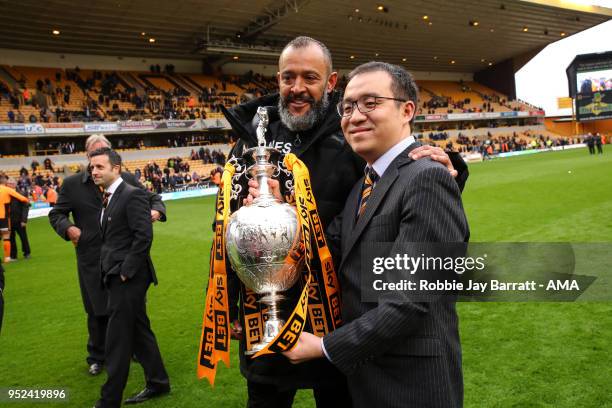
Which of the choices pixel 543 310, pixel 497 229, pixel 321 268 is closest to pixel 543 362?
pixel 543 310

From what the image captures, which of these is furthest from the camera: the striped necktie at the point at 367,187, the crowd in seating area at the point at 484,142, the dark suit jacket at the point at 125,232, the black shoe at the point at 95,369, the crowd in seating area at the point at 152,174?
the crowd in seating area at the point at 484,142

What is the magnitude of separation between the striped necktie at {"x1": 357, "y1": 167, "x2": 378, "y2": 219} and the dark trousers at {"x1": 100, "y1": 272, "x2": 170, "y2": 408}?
2.51 meters

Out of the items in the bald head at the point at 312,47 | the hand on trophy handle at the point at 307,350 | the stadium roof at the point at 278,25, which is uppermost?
the stadium roof at the point at 278,25

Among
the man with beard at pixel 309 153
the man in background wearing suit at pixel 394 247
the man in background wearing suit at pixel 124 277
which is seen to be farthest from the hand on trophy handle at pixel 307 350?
Answer: the man in background wearing suit at pixel 124 277

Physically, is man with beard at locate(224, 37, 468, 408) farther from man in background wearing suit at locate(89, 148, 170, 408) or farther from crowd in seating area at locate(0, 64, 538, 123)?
crowd in seating area at locate(0, 64, 538, 123)

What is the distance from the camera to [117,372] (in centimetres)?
349

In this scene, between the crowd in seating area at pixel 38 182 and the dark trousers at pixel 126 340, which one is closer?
the dark trousers at pixel 126 340

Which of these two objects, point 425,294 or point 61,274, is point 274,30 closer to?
point 61,274

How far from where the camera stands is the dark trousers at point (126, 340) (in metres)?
3.48

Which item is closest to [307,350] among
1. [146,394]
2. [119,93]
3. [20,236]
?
[146,394]

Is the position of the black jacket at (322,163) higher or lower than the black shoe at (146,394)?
higher

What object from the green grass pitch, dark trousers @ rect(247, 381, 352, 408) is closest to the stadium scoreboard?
the green grass pitch

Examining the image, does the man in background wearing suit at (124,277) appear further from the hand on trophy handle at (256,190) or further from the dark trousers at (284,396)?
the hand on trophy handle at (256,190)

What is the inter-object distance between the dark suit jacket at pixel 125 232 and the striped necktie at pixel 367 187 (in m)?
2.40
